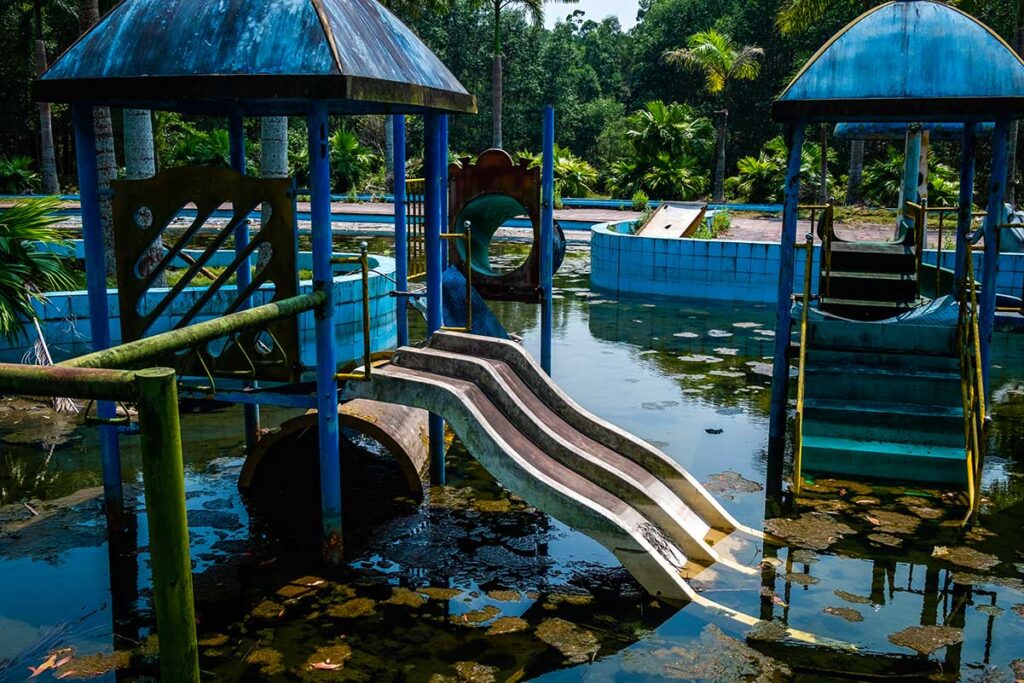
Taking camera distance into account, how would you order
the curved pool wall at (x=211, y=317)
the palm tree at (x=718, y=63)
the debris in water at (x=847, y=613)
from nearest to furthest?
the debris in water at (x=847, y=613), the curved pool wall at (x=211, y=317), the palm tree at (x=718, y=63)

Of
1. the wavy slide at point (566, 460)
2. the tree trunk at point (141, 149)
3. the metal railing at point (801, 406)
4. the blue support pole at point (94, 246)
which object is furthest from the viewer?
the tree trunk at point (141, 149)

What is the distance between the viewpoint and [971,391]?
7207 mm

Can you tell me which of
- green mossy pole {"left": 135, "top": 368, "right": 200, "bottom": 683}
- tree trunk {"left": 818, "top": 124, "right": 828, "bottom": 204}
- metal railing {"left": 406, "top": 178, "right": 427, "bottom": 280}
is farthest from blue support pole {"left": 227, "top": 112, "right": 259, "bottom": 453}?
tree trunk {"left": 818, "top": 124, "right": 828, "bottom": 204}

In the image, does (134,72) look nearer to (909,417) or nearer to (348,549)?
(348,549)

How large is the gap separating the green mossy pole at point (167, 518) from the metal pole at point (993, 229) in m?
7.01

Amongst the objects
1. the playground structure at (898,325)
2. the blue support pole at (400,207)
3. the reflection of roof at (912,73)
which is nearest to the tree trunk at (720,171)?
the playground structure at (898,325)

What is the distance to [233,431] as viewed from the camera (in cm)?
909

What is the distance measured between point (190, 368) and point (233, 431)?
2795 millimetres

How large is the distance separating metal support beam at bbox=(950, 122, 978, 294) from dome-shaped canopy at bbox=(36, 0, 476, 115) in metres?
5.54

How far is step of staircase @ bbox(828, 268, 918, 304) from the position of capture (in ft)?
31.0

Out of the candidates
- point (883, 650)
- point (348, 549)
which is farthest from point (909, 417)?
point (348, 549)

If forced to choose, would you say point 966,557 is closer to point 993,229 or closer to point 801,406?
point 801,406

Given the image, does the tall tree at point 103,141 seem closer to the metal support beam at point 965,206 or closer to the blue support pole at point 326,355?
the blue support pole at point 326,355

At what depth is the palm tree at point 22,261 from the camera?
920 centimetres
